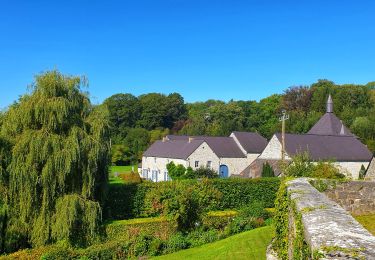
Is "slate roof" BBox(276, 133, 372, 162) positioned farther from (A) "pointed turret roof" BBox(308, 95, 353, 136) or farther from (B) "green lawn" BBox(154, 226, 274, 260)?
(B) "green lawn" BBox(154, 226, 274, 260)

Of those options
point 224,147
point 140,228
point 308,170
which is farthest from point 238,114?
point 140,228

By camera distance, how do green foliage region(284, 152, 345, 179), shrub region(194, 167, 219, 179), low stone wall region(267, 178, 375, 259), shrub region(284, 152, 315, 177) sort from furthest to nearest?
1. shrub region(194, 167, 219, 179)
2. shrub region(284, 152, 315, 177)
3. green foliage region(284, 152, 345, 179)
4. low stone wall region(267, 178, 375, 259)

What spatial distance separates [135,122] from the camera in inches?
3578

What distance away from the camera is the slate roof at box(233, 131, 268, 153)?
46750mm

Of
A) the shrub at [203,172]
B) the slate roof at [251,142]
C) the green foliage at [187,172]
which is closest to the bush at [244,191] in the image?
the green foliage at [187,172]

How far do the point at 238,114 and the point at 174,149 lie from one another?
3730cm

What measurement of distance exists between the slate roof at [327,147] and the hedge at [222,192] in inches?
388

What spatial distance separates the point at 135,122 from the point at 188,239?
239 feet

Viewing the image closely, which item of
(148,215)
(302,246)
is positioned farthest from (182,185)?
(302,246)

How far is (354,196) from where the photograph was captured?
1227 cm

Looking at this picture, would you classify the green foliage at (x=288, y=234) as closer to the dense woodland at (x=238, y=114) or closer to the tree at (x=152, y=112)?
the dense woodland at (x=238, y=114)

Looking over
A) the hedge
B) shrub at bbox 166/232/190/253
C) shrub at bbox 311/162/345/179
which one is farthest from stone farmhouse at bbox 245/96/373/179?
shrub at bbox 166/232/190/253

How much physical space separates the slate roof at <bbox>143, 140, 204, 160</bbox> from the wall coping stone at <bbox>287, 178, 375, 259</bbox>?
36.9m

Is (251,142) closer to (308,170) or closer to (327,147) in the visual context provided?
(327,147)
